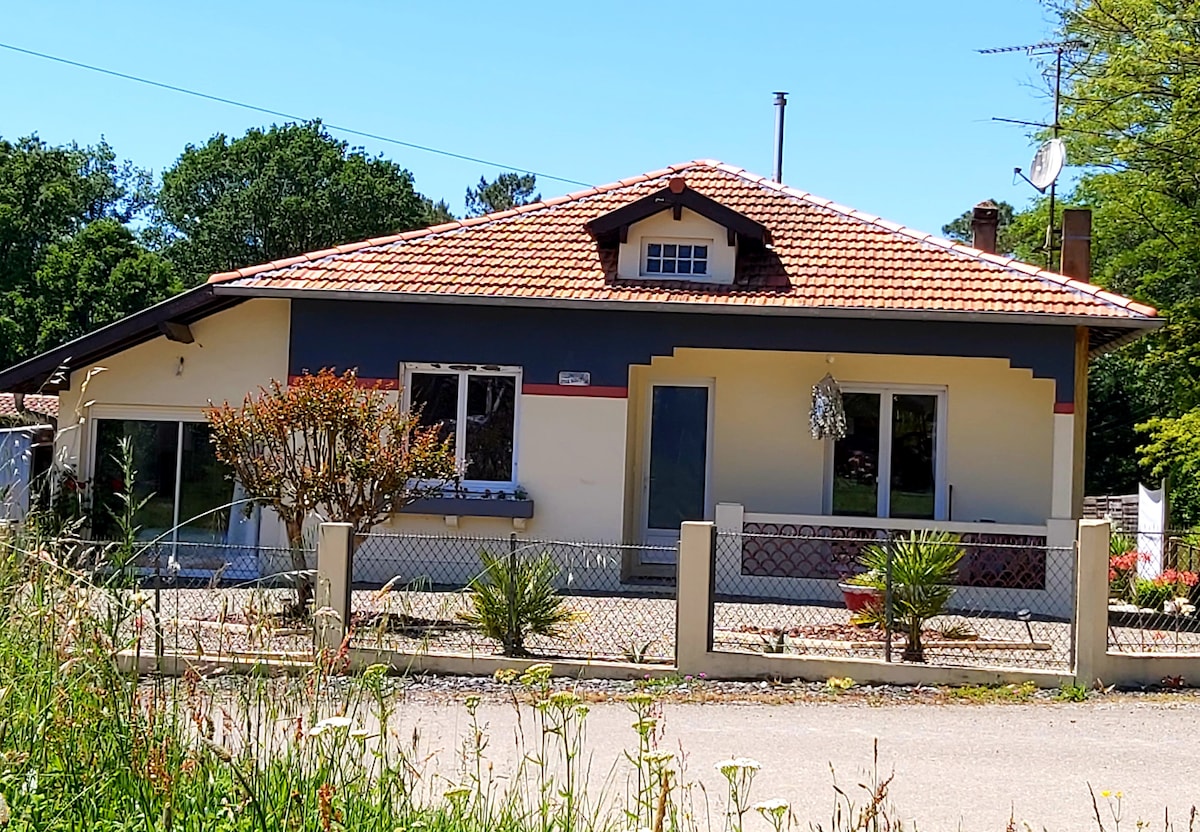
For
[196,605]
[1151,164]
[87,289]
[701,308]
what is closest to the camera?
[196,605]

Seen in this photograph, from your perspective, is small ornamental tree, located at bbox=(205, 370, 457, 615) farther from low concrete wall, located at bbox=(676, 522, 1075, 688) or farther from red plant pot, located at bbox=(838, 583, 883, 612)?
red plant pot, located at bbox=(838, 583, 883, 612)

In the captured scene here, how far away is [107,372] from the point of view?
16.7m

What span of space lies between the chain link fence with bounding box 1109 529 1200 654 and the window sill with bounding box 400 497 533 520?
6652 mm

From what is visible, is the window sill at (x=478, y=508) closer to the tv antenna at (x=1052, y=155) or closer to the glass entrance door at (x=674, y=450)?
the glass entrance door at (x=674, y=450)

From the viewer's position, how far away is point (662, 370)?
17078 mm

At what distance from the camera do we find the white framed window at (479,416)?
1638 cm

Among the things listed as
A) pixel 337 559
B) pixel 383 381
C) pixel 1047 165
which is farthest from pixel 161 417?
pixel 1047 165

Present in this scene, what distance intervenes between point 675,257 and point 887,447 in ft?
→ 11.9

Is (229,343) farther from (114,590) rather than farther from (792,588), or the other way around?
(114,590)

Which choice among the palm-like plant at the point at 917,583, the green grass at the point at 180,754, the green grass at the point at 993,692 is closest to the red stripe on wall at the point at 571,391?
the palm-like plant at the point at 917,583

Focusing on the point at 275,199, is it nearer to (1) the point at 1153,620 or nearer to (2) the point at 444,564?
(2) the point at 444,564

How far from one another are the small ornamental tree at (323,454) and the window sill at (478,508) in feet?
12.4

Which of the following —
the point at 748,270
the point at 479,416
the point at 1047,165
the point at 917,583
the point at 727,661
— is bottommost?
the point at 727,661

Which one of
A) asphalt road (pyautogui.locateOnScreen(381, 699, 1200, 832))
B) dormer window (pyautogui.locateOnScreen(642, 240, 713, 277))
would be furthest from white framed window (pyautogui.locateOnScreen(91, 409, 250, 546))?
asphalt road (pyautogui.locateOnScreen(381, 699, 1200, 832))
